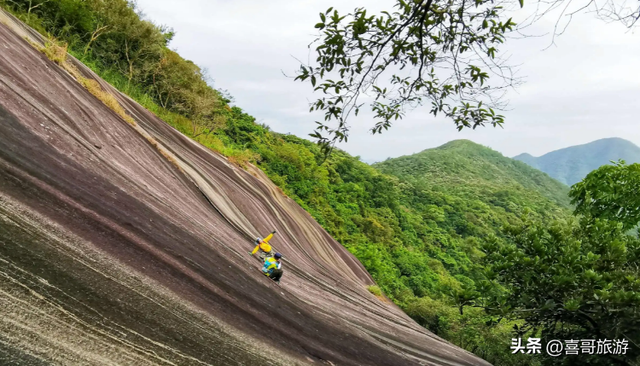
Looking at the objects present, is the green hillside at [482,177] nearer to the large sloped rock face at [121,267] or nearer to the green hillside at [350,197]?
A: the green hillside at [350,197]

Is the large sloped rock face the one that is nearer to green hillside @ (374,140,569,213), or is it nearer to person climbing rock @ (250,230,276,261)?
person climbing rock @ (250,230,276,261)

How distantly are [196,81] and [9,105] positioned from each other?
15.3 m

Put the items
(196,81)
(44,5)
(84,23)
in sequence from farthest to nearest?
(196,81) < (84,23) < (44,5)

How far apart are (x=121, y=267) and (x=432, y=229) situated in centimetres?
4350

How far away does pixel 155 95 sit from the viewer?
16344mm

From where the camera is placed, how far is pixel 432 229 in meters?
42.5

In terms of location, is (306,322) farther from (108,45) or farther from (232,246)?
(108,45)

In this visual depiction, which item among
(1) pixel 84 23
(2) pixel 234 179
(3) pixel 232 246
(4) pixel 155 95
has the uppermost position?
(1) pixel 84 23

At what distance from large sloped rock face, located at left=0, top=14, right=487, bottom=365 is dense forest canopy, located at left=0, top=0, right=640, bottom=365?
191 cm

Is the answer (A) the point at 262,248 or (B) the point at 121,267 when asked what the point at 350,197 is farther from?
(B) the point at 121,267

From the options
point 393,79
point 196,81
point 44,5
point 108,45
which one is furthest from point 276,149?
point 393,79

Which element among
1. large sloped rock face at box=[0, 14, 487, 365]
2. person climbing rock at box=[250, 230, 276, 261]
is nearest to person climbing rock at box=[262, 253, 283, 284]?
large sloped rock face at box=[0, 14, 487, 365]

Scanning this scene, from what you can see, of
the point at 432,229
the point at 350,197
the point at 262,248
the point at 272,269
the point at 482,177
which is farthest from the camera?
the point at 482,177

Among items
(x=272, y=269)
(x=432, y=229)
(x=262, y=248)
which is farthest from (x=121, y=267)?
(x=432, y=229)
